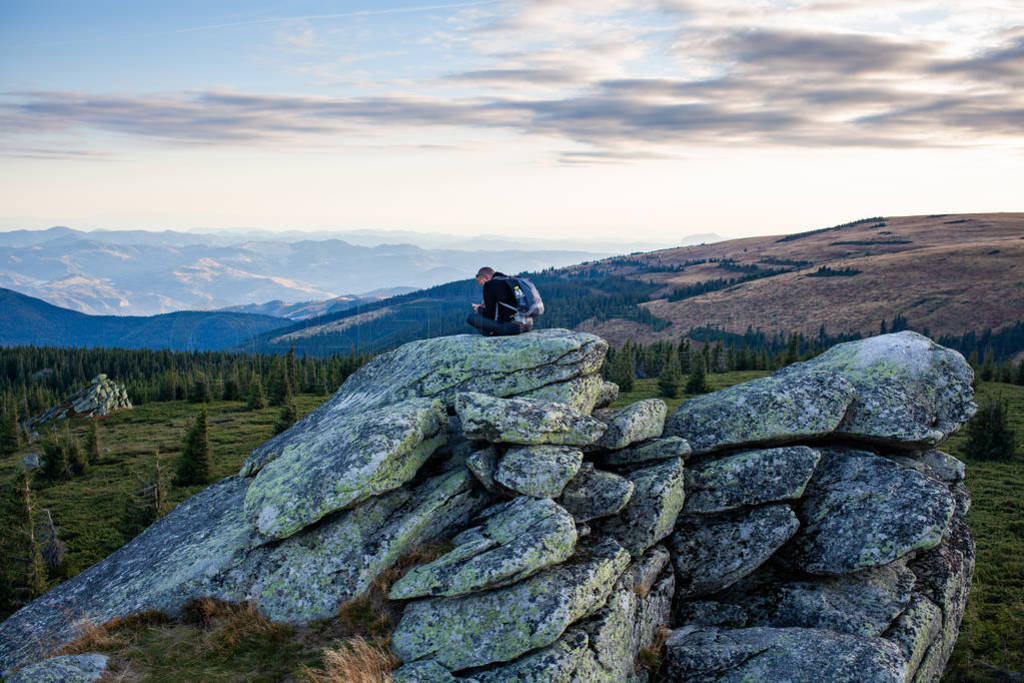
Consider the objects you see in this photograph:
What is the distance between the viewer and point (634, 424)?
1930 centimetres

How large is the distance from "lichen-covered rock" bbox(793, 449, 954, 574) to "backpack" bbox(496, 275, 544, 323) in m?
11.7

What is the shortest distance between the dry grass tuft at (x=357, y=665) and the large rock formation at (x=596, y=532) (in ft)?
1.41

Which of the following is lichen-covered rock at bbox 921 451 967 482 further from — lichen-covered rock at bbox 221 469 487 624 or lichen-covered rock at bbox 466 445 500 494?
lichen-covered rock at bbox 221 469 487 624

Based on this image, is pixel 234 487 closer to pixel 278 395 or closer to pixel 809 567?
pixel 809 567

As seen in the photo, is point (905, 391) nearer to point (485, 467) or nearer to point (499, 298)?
point (499, 298)

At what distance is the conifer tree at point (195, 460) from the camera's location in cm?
4419

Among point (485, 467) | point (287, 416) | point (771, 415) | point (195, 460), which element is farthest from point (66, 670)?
point (287, 416)

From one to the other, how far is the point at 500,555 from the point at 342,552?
196 inches

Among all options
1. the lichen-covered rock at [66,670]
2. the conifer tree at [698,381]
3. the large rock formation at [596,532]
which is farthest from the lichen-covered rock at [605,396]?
the conifer tree at [698,381]

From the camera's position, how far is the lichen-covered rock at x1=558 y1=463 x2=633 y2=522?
16719 millimetres

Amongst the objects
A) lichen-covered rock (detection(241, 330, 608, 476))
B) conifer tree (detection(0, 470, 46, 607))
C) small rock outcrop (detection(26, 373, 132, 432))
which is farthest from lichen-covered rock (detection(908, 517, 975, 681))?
small rock outcrop (detection(26, 373, 132, 432))

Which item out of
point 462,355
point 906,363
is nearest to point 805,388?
point 906,363

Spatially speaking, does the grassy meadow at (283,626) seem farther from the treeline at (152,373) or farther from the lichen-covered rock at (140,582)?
the treeline at (152,373)

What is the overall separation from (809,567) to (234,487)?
66.9 feet
